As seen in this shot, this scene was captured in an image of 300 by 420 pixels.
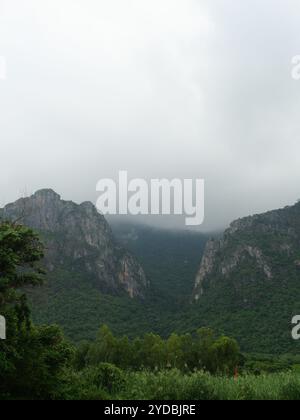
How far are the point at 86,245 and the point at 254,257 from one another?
65.0m

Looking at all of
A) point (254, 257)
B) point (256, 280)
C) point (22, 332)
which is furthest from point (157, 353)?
point (254, 257)

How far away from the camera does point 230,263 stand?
153625mm

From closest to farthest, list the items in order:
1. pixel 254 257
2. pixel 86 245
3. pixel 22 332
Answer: pixel 22 332
pixel 254 257
pixel 86 245

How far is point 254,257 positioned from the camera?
482 feet

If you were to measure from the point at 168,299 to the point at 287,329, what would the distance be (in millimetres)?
90194

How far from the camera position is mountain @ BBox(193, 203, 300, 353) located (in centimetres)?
10288

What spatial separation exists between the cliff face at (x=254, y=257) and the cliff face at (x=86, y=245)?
29369mm

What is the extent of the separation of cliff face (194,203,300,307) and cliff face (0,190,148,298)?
96.4 feet

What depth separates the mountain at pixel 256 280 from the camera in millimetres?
102875

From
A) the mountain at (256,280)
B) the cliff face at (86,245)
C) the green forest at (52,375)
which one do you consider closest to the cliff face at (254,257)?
the mountain at (256,280)

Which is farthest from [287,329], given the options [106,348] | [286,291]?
[106,348]

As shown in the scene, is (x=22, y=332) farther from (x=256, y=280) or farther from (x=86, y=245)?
(x=86, y=245)

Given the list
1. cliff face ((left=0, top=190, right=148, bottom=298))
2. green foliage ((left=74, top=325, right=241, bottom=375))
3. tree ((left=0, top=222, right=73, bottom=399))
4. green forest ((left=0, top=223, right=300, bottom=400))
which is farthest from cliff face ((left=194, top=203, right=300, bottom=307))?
tree ((left=0, top=222, right=73, bottom=399))

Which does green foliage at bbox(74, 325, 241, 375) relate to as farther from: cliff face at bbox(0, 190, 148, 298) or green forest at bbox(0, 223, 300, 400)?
cliff face at bbox(0, 190, 148, 298)
